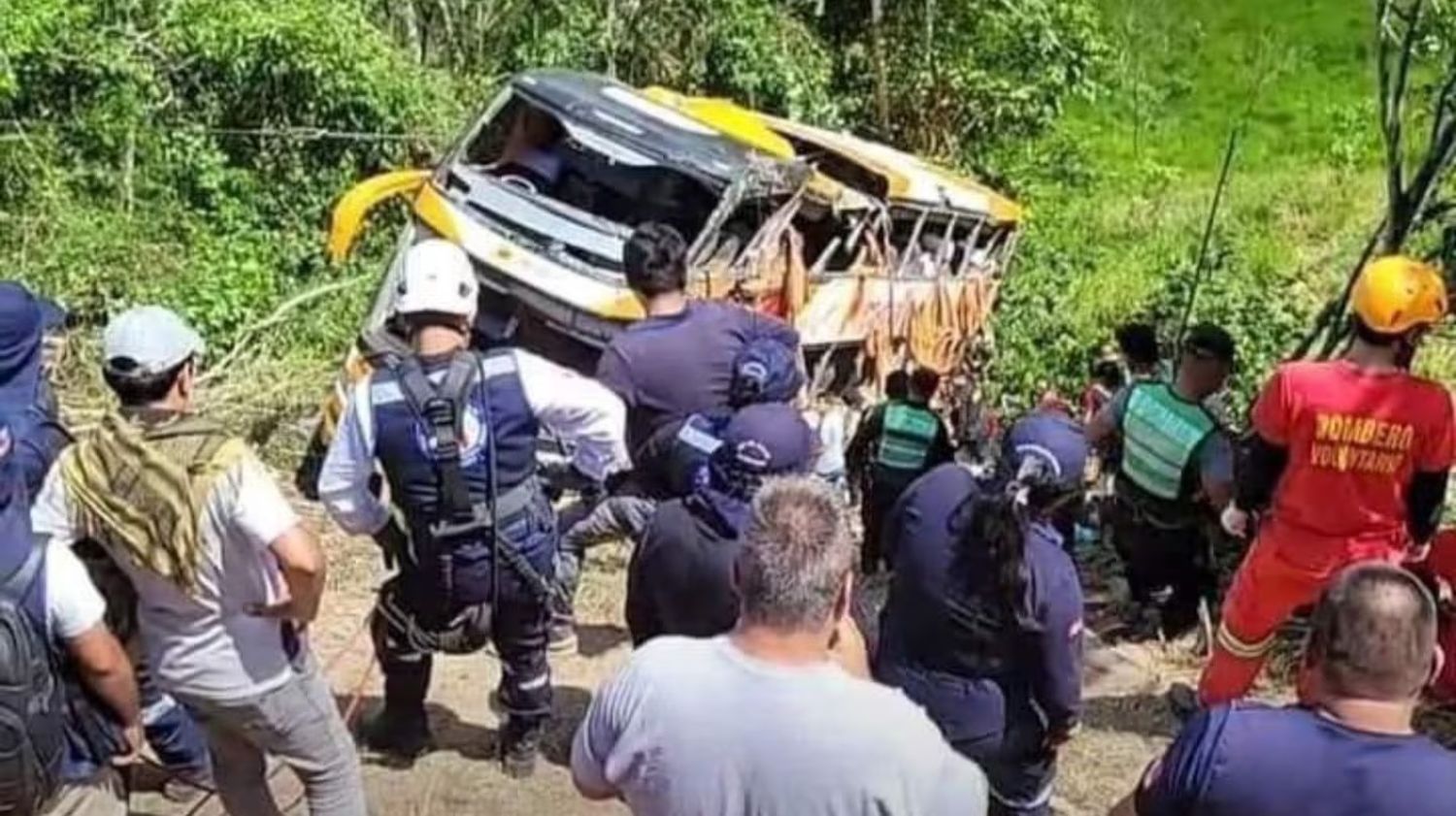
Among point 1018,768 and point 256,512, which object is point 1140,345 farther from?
point 256,512

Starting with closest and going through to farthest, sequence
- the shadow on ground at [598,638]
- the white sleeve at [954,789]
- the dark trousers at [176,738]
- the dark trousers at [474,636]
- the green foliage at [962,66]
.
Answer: the white sleeve at [954,789], the dark trousers at [176,738], the dark trousers at [474,636], the shadow on ground at [598,638], the green foliage at [962,66]

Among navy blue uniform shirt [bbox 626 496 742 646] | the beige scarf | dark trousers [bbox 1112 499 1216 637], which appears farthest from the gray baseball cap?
dark trousers [bbox 1112 499 1216 637]

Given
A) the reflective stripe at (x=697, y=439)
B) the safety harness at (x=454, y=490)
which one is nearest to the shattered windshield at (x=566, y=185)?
the reflective stripe at (x=697, y=439)

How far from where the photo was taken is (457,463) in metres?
5.41

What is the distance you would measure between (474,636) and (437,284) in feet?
3.58

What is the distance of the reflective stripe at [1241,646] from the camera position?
19.2 ft

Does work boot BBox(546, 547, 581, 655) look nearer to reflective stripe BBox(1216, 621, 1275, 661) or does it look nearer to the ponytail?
the ponytail

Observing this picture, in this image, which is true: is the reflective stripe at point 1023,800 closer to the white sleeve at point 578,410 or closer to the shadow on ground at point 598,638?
the white sleeve at point 578,410

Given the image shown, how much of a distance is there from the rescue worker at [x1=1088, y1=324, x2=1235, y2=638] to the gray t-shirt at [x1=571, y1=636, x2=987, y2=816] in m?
3.76

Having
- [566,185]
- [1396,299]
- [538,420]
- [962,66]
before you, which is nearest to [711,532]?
[538,420]

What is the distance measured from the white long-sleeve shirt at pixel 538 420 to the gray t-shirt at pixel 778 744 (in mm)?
2158

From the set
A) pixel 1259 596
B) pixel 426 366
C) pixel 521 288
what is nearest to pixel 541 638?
pixel 426 366

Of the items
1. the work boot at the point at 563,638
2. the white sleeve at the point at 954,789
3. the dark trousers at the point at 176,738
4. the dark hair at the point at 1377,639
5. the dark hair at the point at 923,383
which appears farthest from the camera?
the dark hair at the point at 923,383

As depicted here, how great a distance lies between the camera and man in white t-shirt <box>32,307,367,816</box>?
173 inches
